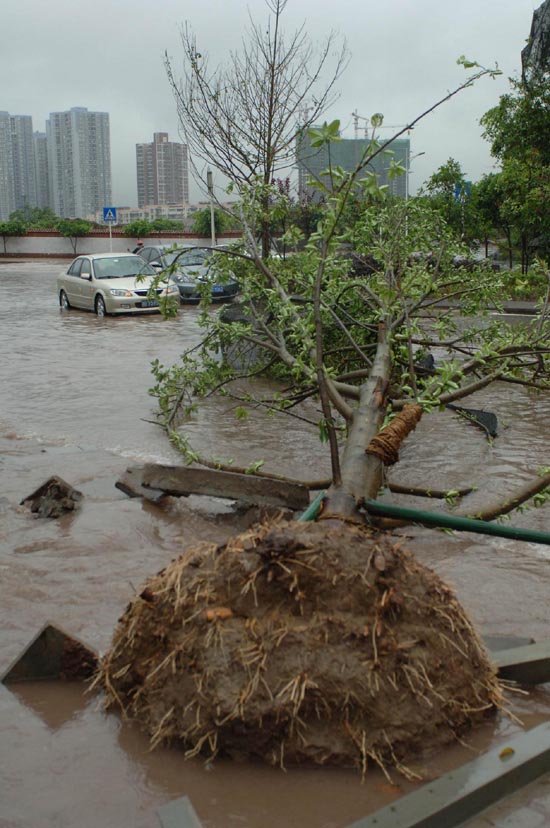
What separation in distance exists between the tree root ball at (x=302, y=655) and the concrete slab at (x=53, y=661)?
0.27m

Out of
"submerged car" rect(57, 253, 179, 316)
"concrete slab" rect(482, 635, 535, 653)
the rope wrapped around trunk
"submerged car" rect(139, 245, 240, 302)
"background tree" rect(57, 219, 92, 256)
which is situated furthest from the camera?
"background tree" rect(57, 219, 92, 256)

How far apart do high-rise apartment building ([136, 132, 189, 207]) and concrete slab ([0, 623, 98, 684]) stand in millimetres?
91374

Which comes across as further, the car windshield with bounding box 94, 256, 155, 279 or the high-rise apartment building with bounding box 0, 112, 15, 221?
the high-rise apartment building with bounding box 0, 112, 15, 221

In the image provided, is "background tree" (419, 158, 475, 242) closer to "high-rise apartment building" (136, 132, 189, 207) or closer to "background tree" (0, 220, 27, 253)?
"background tree" (0, 220, 27, 253)

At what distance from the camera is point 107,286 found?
22.1 metres

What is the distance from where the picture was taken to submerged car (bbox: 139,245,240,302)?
8398 mm

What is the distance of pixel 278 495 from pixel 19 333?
1382 centimetres

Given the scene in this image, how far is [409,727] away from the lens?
10.8 feet

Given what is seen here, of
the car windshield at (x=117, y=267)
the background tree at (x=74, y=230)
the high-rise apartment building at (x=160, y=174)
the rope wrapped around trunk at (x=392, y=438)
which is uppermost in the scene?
the high-rise apartment building at (x=160, y=174)

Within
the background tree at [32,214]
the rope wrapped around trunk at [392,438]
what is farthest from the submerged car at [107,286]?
the background tree at [32,214]

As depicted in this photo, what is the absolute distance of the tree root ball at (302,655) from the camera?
3258mm

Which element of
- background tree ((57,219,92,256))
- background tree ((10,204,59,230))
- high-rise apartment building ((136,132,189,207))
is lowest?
background tree ((57,219,92,256))

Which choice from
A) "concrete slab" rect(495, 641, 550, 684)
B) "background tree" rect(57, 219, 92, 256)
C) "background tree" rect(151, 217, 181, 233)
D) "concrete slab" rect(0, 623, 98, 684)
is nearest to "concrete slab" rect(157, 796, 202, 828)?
"concrete slab" rect(0, 623, 98, 684)

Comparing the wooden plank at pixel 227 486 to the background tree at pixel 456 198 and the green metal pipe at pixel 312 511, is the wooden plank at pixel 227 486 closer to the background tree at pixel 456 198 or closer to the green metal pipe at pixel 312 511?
the green metal pipe at pixel 312 511
